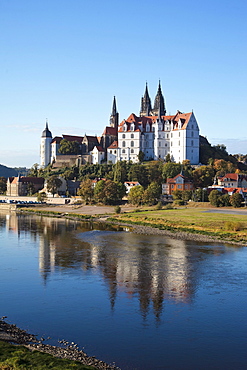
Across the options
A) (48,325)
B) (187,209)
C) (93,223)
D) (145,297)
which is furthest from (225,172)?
(48,325)

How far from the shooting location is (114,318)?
2494cm

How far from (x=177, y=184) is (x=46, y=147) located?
48296mm

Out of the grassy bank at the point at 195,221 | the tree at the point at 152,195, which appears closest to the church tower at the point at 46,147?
the tree at the point at 152,195

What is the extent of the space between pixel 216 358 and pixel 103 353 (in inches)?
193

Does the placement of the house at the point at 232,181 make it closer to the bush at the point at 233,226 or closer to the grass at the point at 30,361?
the bush at the point at 233,226

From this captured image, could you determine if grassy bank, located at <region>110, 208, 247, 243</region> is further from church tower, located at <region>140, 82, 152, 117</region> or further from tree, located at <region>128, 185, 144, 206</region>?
church tower, located at <region>140, 82, 152, 117</region>

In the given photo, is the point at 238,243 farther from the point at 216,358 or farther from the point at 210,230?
the point at 216,358

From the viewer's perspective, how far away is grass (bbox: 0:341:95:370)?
17672 mm

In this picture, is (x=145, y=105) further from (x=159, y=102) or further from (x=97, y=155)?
(x=97, y=155)

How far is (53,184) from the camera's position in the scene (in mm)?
102438

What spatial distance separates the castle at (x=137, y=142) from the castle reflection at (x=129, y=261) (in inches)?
1838

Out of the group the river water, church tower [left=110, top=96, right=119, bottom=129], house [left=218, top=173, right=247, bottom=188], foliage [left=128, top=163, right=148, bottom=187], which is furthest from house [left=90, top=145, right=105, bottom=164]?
the river water

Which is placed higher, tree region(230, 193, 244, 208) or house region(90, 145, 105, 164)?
house region(90, 145, 105, 164)

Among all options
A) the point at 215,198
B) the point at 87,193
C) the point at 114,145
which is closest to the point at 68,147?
the point at 114,145
